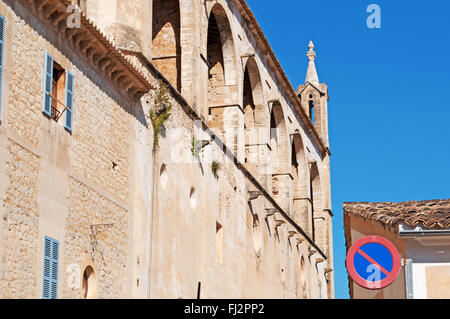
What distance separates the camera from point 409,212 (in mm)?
12523

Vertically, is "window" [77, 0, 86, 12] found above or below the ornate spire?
below

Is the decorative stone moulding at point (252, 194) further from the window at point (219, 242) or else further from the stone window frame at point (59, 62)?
the stone window frame at point (59, 62)

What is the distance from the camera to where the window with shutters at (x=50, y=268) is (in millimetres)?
12707

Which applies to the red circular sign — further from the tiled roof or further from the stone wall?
the stone wall

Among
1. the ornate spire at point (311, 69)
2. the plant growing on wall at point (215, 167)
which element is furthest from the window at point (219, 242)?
the ornate spire at point (311, 69)

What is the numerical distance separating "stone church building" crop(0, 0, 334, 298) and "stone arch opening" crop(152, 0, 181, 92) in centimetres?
3

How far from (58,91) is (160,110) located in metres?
4.69

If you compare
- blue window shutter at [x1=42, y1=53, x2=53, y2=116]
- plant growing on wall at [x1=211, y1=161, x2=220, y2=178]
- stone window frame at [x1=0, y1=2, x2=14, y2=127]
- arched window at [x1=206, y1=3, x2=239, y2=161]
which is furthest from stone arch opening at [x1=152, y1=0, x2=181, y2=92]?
stone window frame at [x1=0, y1=2, x2=14, y2=127]

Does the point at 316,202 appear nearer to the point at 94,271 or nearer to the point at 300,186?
the point at 300,186

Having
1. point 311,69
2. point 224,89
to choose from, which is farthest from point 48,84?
point 311,69

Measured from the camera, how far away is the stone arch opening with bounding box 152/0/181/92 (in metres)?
21.9

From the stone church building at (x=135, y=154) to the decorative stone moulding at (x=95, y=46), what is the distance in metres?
0.03
